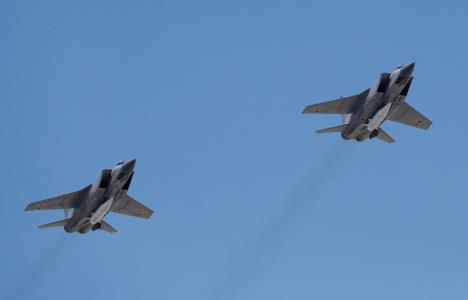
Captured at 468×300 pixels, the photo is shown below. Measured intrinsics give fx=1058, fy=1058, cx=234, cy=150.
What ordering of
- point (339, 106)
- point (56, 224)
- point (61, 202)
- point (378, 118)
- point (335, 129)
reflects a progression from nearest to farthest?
1. point (56, 224)
2. point (378, 118)
3. point (61, 202)
4. point (335, 129)
5. point (339, 106)

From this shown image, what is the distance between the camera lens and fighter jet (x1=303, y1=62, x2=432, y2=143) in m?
81.9

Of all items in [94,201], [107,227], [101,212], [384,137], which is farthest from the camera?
[384,137]

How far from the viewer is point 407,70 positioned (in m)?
80.8

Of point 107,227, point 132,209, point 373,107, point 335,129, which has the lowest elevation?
point 107,227

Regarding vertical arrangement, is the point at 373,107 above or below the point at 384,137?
above

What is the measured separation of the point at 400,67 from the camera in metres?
81.8

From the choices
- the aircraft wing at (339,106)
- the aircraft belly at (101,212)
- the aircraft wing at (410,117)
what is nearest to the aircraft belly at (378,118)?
the aircraft wing at (339,106)

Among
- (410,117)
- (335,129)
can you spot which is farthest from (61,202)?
(410,117)

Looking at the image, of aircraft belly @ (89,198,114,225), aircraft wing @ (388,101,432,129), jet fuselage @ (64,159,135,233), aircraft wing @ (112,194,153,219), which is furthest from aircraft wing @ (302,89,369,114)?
aircraft belly @ (89,198,114,225)

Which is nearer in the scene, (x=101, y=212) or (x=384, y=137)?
(x=101, y=212)

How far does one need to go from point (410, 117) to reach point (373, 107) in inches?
283

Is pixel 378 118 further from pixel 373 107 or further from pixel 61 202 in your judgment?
pixel 61 202

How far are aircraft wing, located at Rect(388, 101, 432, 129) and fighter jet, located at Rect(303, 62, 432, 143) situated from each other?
0.10 m

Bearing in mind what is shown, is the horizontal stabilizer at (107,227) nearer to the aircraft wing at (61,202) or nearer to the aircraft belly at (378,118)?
the aircraft wing at (61,202)
